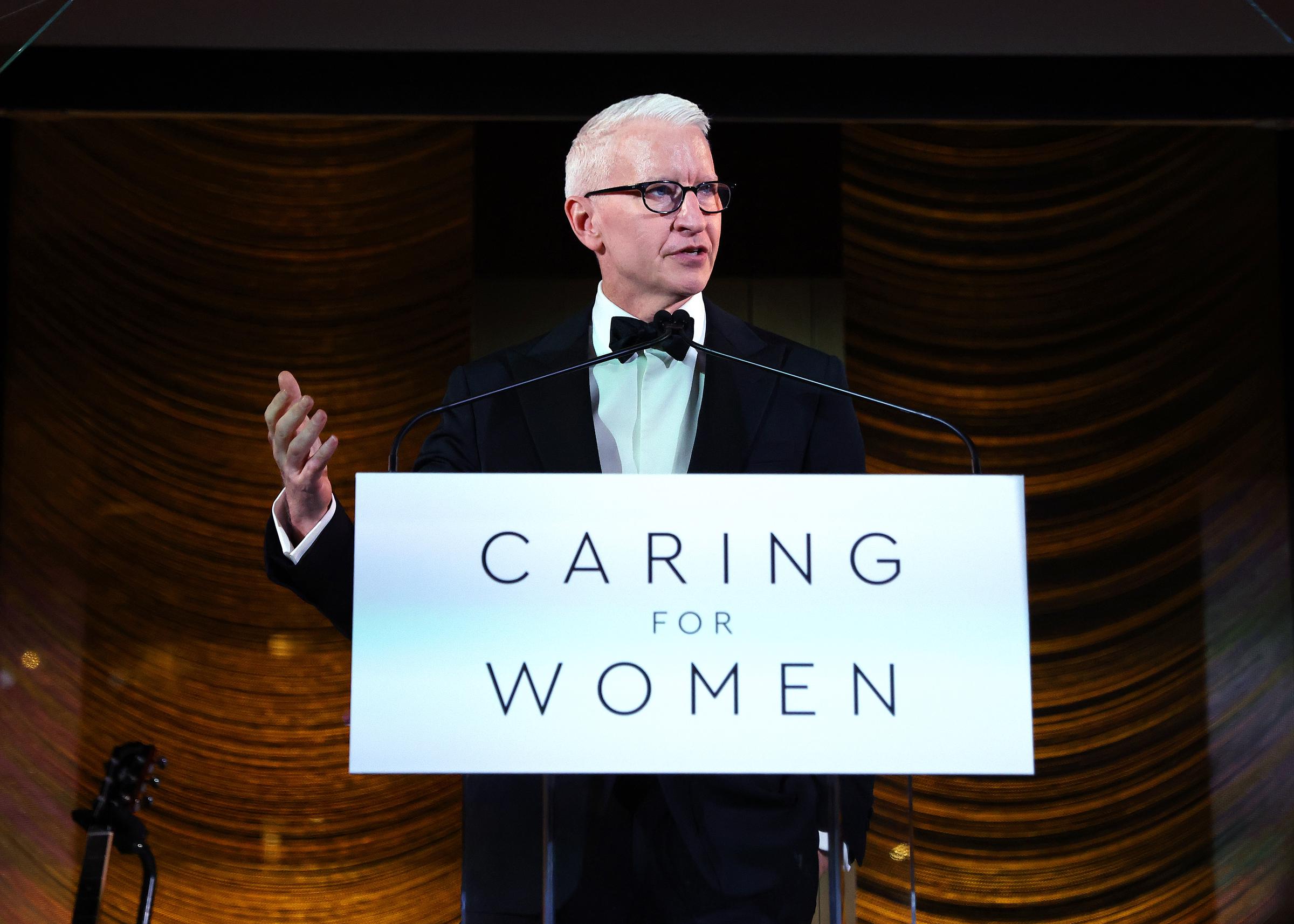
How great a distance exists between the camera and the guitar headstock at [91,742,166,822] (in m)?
2.63

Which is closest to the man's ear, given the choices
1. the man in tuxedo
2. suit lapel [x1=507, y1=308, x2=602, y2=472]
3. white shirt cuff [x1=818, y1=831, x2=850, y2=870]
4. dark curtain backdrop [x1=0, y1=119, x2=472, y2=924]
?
the man in tuxedo

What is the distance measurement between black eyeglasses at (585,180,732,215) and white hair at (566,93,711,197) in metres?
0.08

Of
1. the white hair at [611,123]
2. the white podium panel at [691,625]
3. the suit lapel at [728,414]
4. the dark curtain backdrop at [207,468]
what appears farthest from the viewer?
the dark curtain backdrop at [207,468]

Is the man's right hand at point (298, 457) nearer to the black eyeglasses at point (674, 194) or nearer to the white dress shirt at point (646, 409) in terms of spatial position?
the white dress shirt at point (646, 409)

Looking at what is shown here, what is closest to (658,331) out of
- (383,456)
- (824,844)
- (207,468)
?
(824,844)

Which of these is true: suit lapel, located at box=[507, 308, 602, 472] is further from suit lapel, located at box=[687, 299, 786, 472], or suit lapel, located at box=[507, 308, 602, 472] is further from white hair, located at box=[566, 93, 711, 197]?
white hair, located at box=[566, 93, 711, 197]

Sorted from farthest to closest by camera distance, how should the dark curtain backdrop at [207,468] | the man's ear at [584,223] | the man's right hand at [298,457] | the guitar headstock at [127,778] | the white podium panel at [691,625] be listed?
the dark curtain backdrop at [207,468] → the guitar headstock at [127,778] → the man's ear at [584,223] → the man's right hand at [298,457] → the white podium panel at [691,625]

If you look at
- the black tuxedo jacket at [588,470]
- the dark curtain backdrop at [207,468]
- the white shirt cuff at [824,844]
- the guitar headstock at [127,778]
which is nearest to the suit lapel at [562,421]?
the black tuxedo jacket at [588,470]

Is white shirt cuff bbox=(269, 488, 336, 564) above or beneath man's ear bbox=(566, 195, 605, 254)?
beneath

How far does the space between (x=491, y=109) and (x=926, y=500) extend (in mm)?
2223

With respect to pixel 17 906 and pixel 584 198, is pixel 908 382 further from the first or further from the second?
pixel 17 906

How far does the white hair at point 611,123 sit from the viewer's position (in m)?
1.91

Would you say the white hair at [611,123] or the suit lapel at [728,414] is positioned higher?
the white hair at [611,123]

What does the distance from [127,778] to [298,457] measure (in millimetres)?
1483
